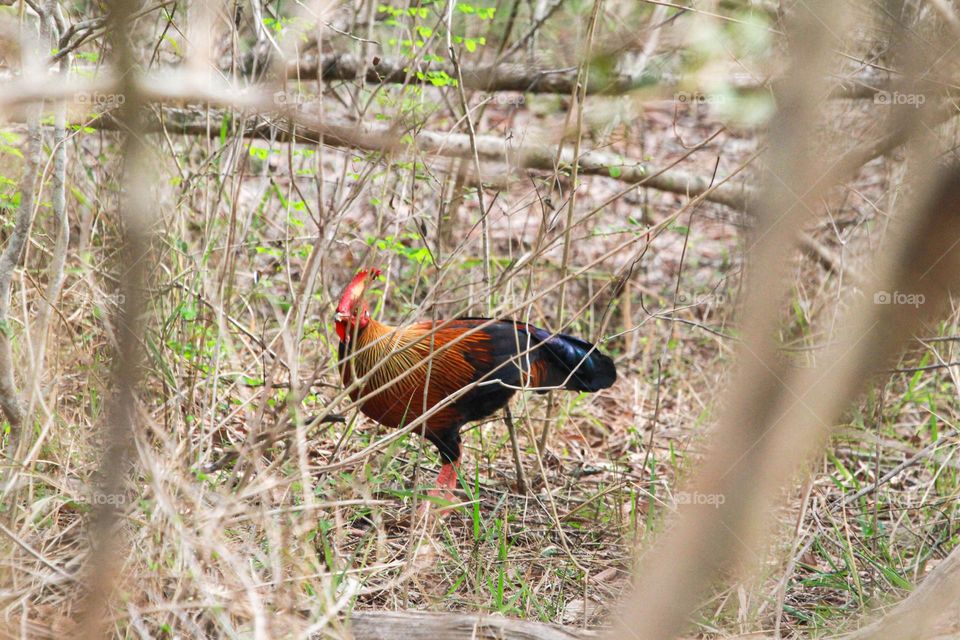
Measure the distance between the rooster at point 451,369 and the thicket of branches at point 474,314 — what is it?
212 millimetres

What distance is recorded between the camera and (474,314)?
529 centimetres

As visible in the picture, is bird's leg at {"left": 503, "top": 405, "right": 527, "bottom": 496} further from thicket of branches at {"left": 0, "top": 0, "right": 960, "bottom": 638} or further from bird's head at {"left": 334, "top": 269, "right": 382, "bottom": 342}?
bird's head at {"left": 334, "top": 269, "right": 382, "bottom": 342}

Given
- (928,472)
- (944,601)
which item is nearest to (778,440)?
(944,601)

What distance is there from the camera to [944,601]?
202cm

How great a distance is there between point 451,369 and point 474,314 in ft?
3.22

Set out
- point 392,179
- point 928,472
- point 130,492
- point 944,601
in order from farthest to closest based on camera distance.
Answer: point 392,179 < point 928,472 < point 130,492 < point 944,601

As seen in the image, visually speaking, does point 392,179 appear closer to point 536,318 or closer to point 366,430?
point 536,318

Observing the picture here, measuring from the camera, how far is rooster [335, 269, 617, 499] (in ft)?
13.3

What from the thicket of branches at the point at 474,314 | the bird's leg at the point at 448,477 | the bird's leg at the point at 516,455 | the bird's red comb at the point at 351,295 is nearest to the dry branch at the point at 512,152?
the thicket of branches at the point at 474,314

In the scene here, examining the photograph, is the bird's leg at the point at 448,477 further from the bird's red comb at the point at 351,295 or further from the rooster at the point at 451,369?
the bird's red comb at the point at 351,295

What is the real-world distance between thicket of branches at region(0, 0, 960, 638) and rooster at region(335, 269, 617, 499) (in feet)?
0.70

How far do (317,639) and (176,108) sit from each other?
324 centimetres

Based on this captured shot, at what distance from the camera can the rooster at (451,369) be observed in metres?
4.07

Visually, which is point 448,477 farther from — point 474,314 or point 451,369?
point 474,314
